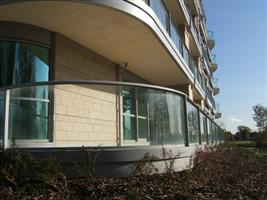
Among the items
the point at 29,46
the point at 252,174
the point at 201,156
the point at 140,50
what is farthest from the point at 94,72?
the point at 252,174

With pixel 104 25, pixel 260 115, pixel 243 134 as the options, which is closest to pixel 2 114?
pixel 104 25

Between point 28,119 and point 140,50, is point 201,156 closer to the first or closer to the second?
point 28,119

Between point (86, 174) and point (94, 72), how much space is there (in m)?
7.14

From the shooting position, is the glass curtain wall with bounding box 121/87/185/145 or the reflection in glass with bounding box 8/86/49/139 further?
the glass curtain wall with bounding box 121/87/185/145

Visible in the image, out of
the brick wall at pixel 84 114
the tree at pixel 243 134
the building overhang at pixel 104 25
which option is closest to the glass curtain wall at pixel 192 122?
the brick wall at pixel 84 114

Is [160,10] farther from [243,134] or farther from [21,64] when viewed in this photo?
[243,134]

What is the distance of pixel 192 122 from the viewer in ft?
34.2

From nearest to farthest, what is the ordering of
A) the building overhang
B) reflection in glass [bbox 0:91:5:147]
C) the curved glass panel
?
reflection in glass [bbox 0:91:5:147], the building overhang, the curved glass panel

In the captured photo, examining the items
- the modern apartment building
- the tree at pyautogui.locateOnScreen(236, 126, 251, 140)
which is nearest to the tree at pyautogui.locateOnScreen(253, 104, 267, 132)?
the tree at pyautogui.locateOnScreen(236, 126, 251, 140)

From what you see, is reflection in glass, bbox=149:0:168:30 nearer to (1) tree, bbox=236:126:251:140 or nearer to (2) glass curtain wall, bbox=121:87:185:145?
(2) glass curtain wall, bbox=121:87:185:145

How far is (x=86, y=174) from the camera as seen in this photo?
678cm

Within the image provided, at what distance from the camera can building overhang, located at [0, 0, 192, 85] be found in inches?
377

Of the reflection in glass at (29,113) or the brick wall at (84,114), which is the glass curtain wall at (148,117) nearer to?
the brick wall at (84,114)

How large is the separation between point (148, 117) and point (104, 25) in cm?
419
